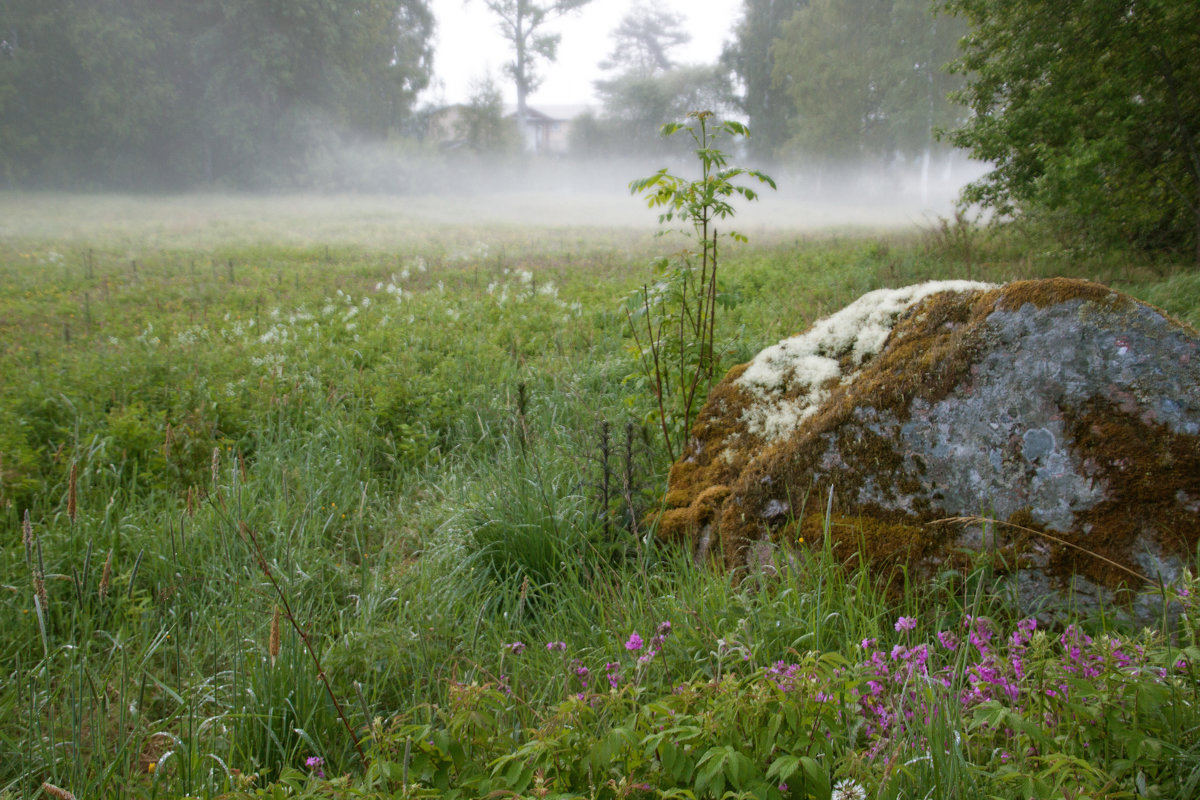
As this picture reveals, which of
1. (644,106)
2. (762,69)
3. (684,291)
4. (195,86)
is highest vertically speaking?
(762,69)

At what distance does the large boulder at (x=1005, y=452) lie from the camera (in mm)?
2475

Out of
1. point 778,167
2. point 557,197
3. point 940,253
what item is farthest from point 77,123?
point 778,167

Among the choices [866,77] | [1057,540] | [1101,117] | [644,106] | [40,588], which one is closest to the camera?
[40,588]

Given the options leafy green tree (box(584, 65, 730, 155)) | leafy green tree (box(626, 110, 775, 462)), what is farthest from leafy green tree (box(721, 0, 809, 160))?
leafy green tree (box(626, 110, 775, 462))

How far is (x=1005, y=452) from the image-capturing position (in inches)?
106

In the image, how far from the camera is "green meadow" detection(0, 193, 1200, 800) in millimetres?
1541

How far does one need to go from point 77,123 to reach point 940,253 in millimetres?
35401

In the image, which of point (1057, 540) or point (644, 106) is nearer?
point (1057, 540)

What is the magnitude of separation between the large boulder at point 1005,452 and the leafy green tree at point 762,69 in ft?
179

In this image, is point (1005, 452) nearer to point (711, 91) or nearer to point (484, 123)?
point (484, 123)

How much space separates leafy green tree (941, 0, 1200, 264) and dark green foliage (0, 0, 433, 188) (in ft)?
101

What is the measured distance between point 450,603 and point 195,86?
43321 millimetres

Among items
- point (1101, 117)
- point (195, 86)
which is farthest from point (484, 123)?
point (1101, 117)

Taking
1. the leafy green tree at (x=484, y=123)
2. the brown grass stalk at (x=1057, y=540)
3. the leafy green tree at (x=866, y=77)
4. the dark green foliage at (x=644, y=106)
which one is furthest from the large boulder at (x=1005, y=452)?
the dark green foliage at (x=644, y=106)
